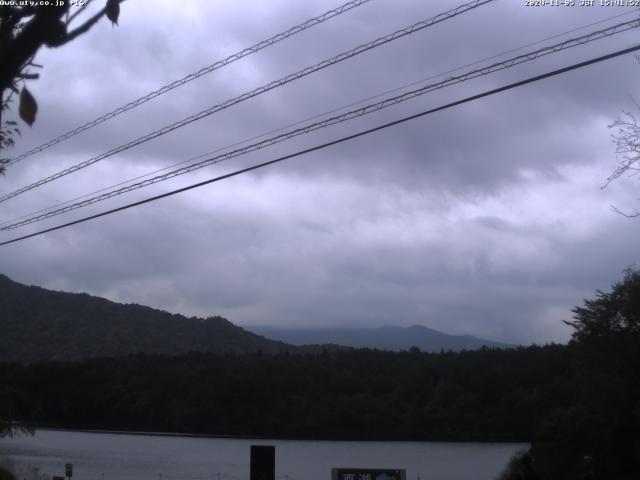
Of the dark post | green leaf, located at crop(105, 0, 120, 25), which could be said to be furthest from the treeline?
green leaf, located at crop(105, 0, 120, 25)

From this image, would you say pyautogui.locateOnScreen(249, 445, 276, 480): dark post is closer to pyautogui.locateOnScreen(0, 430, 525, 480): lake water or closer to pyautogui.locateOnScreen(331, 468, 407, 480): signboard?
pyautogui.locateOnScreen(331, 468, 407, 480): signboard

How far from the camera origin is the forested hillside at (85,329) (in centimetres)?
7912

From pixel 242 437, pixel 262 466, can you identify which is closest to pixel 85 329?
pixel 242 437

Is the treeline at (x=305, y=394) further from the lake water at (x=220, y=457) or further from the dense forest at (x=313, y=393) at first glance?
the lake water at (x=220, y=457)

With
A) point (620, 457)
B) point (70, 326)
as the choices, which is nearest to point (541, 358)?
point (620, 457)

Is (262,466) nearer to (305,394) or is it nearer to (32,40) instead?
(32,40)

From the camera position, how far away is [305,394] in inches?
2554

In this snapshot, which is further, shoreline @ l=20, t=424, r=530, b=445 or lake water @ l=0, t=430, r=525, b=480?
shoreline @ l=20, t=424, r=530, b=445

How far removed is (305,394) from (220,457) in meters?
11.5

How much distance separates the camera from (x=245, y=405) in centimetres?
6512

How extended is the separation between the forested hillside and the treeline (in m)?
11.7

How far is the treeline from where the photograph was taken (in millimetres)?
57594

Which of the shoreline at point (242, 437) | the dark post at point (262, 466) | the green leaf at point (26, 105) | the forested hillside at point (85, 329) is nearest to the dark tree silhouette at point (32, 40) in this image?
the green leaf at point (26, 105)

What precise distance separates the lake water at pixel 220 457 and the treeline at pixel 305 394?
3.93 feet
